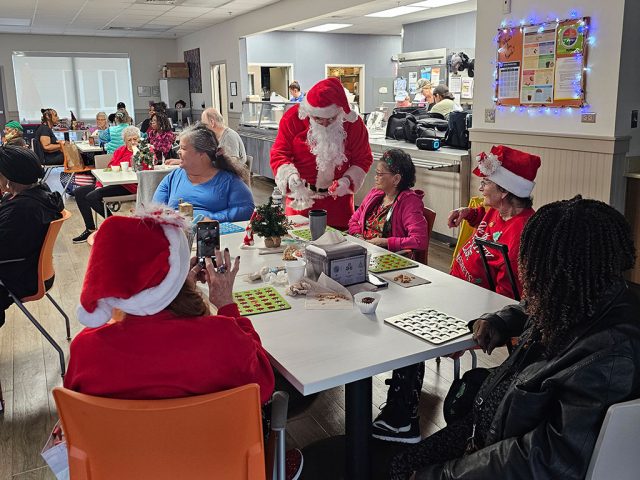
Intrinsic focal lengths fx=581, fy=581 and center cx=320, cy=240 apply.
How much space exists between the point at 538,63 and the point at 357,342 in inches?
137

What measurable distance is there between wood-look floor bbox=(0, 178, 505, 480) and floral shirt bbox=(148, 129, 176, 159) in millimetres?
2295

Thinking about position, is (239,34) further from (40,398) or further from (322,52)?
(40,398)

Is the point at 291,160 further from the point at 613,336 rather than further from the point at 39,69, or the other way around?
the point at 39,69

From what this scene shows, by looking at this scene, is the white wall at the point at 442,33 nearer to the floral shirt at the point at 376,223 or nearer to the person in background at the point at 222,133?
the person in background at the point at 222,133

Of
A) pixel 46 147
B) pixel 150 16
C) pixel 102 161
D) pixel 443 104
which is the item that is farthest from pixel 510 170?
pixel 150 16

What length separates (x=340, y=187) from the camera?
11.3 feet

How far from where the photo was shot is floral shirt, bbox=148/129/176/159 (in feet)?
19.6

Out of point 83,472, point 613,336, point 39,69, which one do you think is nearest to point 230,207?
point 83,472

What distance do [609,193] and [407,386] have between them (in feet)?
8.32

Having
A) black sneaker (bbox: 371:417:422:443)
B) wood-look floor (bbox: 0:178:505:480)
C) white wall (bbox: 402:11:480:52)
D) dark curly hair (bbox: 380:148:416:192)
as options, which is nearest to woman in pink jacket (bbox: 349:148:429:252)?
dark curly hair (bbox: 380:148:416:192)

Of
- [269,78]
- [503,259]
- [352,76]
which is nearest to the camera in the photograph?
[503,259]

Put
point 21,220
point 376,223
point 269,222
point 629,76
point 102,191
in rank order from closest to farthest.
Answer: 1. point 269,222
2. point 21,220
3. point 376,223
4. point 629,76
5. point 102,191

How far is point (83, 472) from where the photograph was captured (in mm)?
1261

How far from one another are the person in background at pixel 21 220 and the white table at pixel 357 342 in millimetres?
1288
